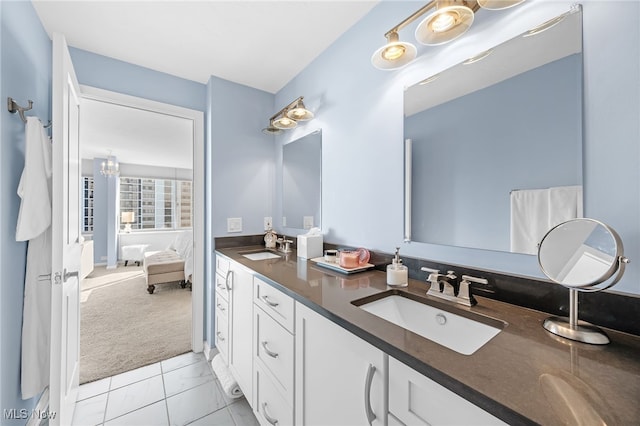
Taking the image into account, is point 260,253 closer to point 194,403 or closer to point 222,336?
point 222,336

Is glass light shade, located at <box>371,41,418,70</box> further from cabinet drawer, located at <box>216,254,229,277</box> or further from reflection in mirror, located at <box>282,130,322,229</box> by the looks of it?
cabinet drawer, located at <box>216,254,229,277</box>

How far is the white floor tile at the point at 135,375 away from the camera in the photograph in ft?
Result: 6.13

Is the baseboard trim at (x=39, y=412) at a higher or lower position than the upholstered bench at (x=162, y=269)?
lower

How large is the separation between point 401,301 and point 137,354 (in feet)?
7.96

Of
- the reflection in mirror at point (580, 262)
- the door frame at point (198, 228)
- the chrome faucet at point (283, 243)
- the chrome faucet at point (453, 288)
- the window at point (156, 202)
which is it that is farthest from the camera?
the window at point (156, 202)

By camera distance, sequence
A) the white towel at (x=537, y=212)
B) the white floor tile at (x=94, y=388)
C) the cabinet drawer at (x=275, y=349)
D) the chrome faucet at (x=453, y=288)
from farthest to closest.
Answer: the white floor tile at (x=94, y=388)
the cabinet drawer at (x=275, y=349)
the chrome faucet at (x=453, y=288)
the white towel at (x=537, y=212)

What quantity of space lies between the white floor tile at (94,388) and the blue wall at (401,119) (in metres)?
1.91

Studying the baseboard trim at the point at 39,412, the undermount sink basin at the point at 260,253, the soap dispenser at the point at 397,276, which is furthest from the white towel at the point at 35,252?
the soap dispenser at the point at 397,276

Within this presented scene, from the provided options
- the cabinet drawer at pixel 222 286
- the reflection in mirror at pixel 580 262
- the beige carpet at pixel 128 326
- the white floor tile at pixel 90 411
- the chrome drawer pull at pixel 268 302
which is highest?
the reflection in mirror at pixel 580 262

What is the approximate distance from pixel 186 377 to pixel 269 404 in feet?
3.54

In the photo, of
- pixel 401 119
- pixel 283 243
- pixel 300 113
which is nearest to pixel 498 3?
pixel 401 119

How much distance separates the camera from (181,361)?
84.1 inches

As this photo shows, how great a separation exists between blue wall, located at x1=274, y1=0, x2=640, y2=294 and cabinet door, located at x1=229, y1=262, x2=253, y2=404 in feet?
2.15

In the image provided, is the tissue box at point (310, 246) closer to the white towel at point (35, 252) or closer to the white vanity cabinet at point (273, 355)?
the white vanity cabinet at point (273, 355)
